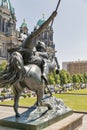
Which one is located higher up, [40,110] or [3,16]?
[3,16]

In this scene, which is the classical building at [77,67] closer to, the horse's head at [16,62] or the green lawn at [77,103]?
the green lawn at [77,103]

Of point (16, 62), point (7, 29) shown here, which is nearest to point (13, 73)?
point (16, 62)

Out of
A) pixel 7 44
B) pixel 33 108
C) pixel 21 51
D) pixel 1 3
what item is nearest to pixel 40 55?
pixel 21 51

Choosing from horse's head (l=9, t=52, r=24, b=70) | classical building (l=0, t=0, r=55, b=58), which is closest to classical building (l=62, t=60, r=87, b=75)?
classical building (l=0, t=0, r=55, b=58)

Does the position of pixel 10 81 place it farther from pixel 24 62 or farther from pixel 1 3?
pixel 1 3

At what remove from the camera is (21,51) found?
34.8 feet

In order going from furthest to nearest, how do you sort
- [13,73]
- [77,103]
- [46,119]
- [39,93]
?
[77,103]
[39,93]
[46,119]
[13,73]

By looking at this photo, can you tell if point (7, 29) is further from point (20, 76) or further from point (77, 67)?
point (77, 67)

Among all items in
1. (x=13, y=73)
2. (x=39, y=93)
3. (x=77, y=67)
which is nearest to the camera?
(x=13, y=73)

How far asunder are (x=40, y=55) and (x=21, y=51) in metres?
1.22

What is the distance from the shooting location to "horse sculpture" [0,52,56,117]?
945cm

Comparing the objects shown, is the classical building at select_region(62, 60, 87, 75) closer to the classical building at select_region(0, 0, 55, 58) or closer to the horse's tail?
the classical building at select_region(0, 0, 55, 58)

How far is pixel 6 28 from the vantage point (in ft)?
242

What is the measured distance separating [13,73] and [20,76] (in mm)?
272
